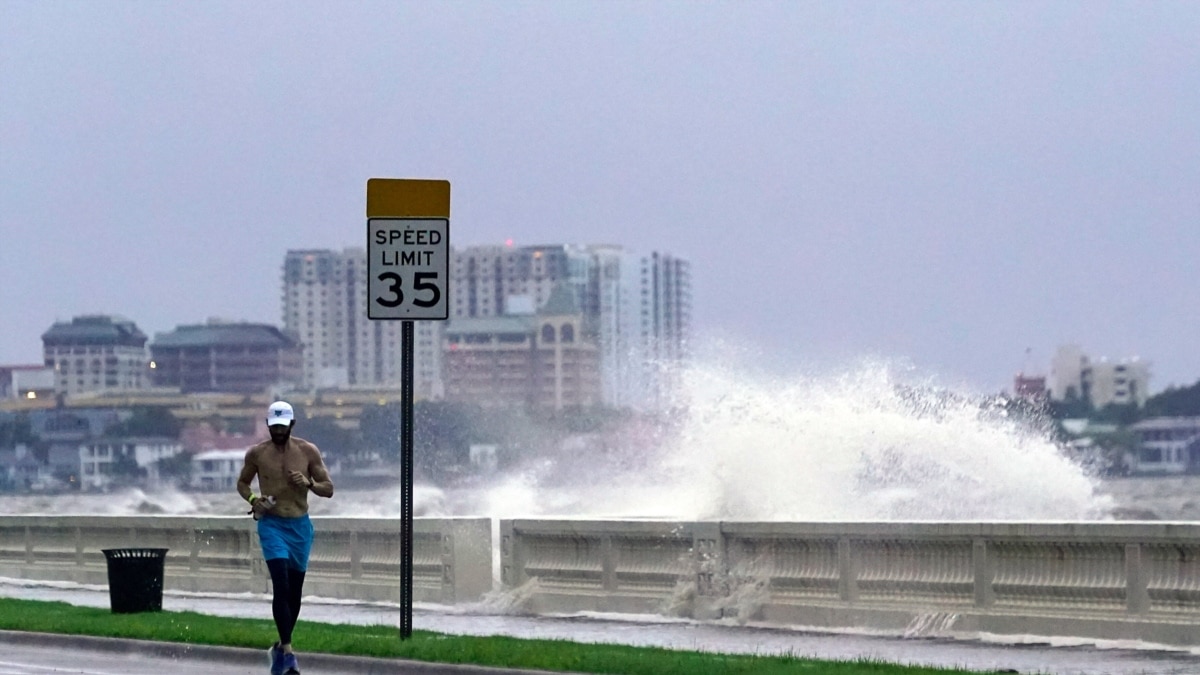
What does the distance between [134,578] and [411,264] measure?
21.8ft

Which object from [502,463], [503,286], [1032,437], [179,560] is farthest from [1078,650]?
[503,286]

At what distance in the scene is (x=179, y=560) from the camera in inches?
1025

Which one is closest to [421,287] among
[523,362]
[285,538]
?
[285,538]

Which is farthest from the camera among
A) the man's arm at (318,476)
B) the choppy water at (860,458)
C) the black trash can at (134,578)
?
the choppy water at (860,458)

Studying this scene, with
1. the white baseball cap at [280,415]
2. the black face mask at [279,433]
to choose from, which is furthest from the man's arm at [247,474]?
the white baseball cap at [280,415]

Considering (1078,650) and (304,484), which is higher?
(304,484)

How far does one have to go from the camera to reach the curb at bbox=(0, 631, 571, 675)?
45.2 ft

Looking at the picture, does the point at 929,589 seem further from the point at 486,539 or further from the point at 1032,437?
the point at 1032,437

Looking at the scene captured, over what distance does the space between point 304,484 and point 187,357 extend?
110126 mm

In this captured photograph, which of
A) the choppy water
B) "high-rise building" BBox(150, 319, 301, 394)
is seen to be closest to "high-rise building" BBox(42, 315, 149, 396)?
"high-rise building" BBox(150, 319, 301, 394)

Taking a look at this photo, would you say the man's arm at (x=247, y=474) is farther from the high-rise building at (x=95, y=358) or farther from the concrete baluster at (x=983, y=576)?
the high-rise building at (x=95, y=358)

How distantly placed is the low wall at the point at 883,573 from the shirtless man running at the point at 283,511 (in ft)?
19.0

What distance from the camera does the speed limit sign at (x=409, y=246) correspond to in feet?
48.9

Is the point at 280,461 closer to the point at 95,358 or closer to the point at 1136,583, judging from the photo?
the point at 1136,583
